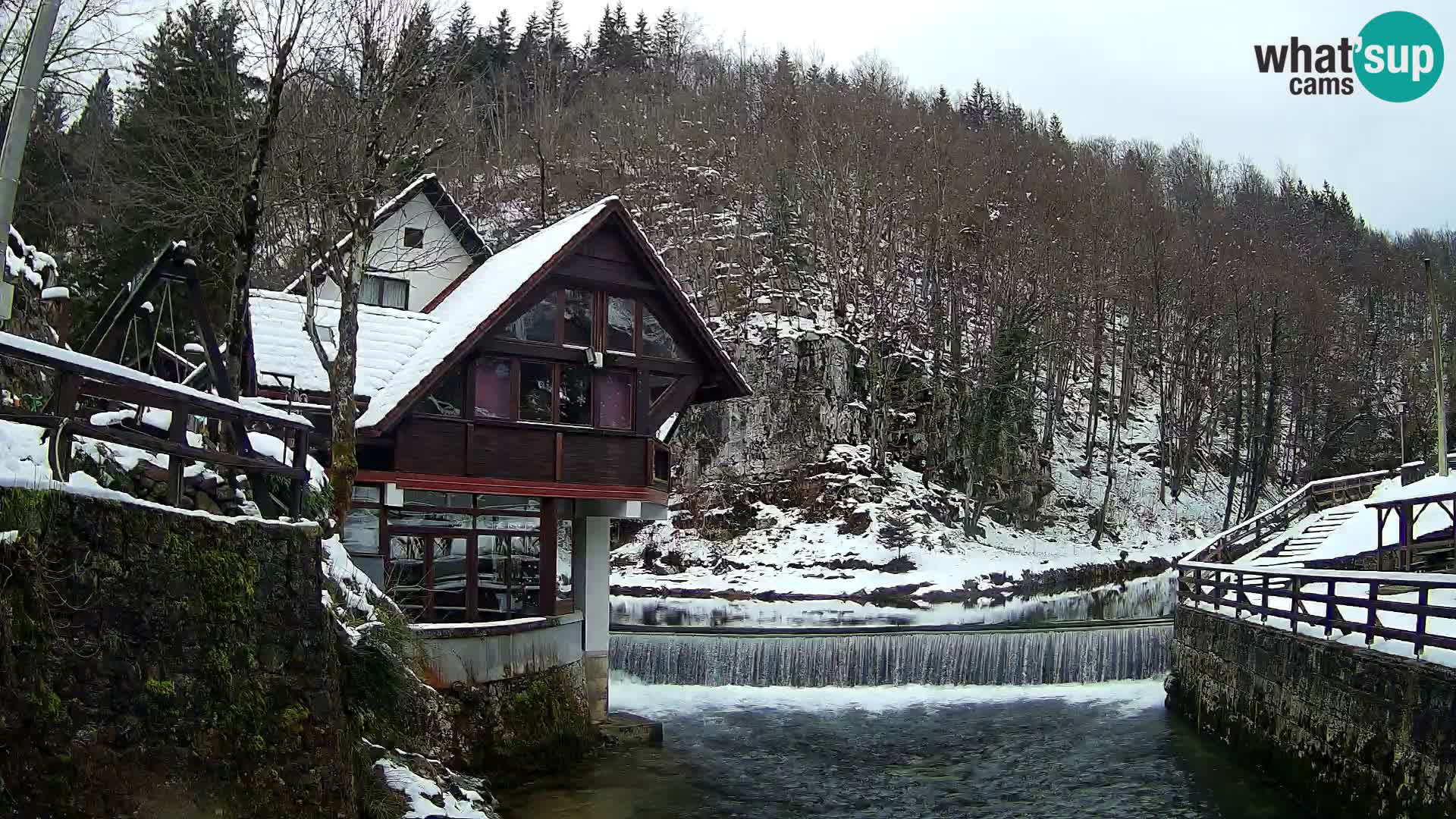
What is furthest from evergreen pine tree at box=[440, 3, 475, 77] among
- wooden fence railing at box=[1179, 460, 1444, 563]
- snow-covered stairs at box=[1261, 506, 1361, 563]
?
snow-covered stairs at box=[1261, 506, 1361, 563]

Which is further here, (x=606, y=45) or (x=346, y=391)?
(x=606, y=45)

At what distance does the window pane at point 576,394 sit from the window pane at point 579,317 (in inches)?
20.8

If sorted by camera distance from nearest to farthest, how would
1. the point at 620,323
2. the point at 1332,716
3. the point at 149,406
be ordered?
1. the point at 149,406
2. the point at 1332,716
3. the point at 620,323

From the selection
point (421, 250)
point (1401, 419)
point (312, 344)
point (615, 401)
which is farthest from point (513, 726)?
point (1401, 419)

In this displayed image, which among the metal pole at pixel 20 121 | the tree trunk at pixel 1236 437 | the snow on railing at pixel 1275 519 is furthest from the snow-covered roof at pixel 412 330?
the tree trunk at pixel 1236 437

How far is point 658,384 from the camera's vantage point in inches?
914

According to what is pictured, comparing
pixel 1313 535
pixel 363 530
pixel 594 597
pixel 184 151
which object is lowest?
pixel 594 597

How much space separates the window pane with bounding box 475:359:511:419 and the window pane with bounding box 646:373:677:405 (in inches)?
118

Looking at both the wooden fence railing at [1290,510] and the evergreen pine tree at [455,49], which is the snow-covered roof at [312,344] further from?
the wooden fence railing at [1290,510]

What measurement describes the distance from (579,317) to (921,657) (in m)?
11.3

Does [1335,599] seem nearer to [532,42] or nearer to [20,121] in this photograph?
[20,121]

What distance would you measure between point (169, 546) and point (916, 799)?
12.4m

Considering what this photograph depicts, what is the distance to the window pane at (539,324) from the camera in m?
21.2

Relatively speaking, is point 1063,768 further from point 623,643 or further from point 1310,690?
point 623,643
